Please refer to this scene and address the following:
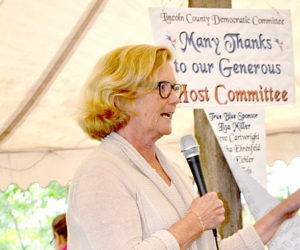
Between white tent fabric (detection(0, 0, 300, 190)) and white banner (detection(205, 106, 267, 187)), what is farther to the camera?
white tent fabric (detection(0, 0, 300, 190))

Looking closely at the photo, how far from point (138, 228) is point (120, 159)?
0.85 ft

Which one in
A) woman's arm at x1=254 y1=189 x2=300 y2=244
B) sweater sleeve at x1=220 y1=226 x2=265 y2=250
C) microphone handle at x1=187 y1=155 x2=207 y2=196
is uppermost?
microphone handle at x1=187 y1=155 x2=207 y2=196

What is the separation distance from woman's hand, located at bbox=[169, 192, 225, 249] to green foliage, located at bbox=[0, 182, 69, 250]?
14.5 m

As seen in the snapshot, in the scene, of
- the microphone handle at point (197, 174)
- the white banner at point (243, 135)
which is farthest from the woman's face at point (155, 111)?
the white banner at point (243, 135)

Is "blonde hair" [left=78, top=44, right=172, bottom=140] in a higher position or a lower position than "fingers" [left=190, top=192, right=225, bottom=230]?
higher

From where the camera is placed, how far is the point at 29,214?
16234 millimetres

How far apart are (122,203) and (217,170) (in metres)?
1.60

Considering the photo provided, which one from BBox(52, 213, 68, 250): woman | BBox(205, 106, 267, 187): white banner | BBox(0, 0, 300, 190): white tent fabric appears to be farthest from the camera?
BBox(52, 213, 68, 250): woman

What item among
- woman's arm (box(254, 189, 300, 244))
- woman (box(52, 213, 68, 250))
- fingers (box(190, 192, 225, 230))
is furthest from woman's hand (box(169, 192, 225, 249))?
woman (box(52, 213, 68, 250))

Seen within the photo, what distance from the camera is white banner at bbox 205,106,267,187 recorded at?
2977 mm

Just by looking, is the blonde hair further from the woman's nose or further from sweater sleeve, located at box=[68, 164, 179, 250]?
sweater sleeve, located at box=[68, 164, 179, 250]

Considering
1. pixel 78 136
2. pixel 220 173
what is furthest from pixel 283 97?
pixel 78 136

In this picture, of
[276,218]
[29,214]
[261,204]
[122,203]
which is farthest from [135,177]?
[29,214]

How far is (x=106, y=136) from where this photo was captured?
1.90 m
